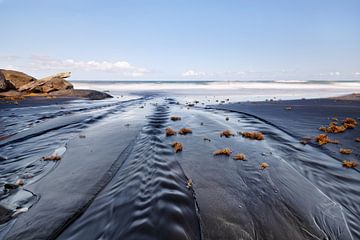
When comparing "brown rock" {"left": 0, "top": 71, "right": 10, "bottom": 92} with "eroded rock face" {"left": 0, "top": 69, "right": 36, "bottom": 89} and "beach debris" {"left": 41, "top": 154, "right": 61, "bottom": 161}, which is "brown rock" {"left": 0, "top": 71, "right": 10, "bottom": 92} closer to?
"eroded rock face" {"left": 0, "top": 69, "right": 36, "bottom": 89}

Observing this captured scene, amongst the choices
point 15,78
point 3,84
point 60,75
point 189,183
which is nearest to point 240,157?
point 189,183

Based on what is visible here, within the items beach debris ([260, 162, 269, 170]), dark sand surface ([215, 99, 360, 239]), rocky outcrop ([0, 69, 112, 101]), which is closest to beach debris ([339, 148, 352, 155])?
dark sand surface ([215, 99, 360, 239])

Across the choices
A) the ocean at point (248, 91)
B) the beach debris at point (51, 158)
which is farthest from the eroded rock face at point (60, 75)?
the beach debris at point (51, 158)

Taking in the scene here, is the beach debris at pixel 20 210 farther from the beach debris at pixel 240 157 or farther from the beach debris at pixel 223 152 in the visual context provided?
the beach debris at pixel 240 157

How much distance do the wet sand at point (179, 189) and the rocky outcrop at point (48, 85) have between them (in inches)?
1324

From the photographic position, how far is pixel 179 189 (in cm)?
664

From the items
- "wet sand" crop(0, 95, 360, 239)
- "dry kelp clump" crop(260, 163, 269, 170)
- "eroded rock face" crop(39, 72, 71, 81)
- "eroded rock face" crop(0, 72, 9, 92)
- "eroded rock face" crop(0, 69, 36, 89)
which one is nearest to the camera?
"wet sand" crop(0, 95, 360, 239)

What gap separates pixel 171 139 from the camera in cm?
1269

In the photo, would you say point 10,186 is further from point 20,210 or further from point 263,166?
point 263,166

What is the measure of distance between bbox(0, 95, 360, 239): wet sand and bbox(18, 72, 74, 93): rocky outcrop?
33.6 metres

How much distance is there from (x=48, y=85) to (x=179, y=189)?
1779 inches

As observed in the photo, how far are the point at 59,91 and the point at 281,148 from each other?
144 ft

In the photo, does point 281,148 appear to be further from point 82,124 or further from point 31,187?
point 82,124

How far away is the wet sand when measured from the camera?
191 inches
